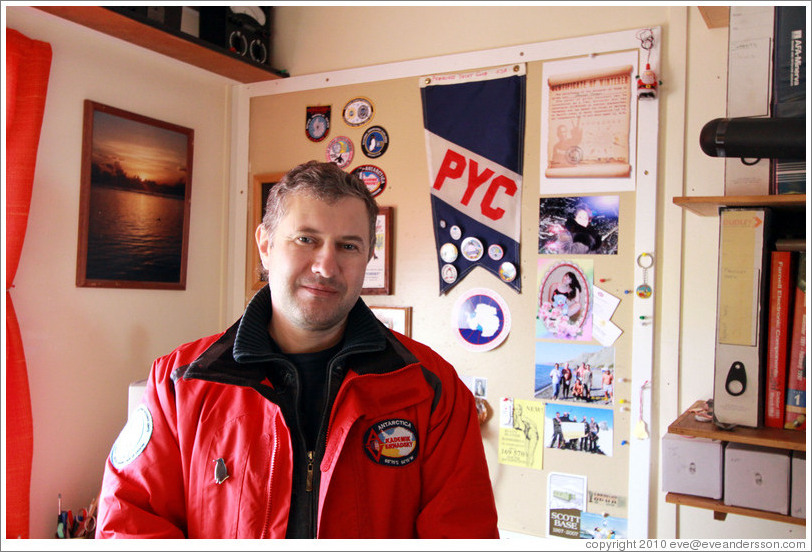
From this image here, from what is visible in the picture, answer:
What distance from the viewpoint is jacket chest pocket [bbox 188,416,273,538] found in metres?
1.22

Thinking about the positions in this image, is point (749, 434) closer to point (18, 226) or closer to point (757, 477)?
point (757, 477)

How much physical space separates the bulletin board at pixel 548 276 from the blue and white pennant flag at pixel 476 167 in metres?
0.03

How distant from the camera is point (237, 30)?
110 inches

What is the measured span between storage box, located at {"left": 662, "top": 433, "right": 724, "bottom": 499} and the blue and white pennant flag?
908 millimetres

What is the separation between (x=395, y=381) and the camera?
134 centimetres

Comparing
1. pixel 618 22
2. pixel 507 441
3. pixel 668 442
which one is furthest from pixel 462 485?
pixel 618 22

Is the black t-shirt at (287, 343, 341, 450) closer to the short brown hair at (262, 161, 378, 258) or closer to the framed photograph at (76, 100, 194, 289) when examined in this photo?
the short brown hair at (262, 161, 378, 258)

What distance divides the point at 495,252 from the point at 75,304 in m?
1.58

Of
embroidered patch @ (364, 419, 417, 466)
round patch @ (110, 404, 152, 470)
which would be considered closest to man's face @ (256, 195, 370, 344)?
embroidered patch @ (364, 419, 417, 466)

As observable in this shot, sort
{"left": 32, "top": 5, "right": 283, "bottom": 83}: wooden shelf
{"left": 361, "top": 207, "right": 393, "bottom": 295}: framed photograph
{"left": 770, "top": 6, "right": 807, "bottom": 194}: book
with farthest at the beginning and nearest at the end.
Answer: {"left": 361, "top": 207, "right": 393, "bottom": 295}: framed photograph, {"left": 32, "top": 5, "right": 283, "bottom": 83}: wooden shelf, {"left": 770, "top": 6, "right": 807, "bottom": 194}: book

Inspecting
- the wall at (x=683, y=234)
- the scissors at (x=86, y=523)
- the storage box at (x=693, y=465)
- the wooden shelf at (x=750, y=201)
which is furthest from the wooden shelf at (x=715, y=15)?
the scissors at (x=86, y=523)

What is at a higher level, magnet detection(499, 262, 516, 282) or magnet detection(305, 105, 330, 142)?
magnet detection(305, 105, 330, 142)

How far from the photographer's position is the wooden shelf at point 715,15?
6.45ft

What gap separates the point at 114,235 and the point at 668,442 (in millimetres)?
2098
